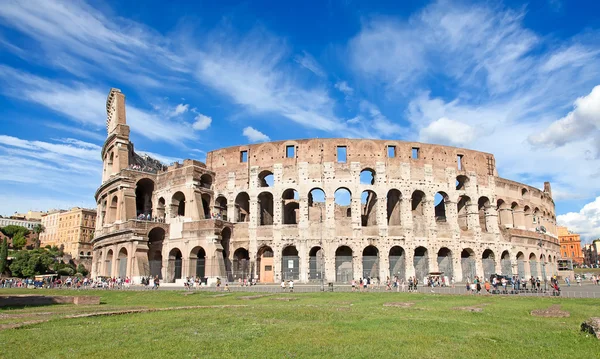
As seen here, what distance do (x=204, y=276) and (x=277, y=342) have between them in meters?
28.7

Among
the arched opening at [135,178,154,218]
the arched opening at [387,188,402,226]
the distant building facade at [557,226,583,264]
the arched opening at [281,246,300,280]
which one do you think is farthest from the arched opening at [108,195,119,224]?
the distant building facade at [557,226,583,264]

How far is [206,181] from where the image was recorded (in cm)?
4141

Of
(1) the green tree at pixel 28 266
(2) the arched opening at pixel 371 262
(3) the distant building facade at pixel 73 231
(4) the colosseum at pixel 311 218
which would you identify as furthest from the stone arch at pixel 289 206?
(3) the distant building facade at pixel 73 231

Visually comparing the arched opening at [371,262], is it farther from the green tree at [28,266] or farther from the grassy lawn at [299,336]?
the green tree at [28,266]

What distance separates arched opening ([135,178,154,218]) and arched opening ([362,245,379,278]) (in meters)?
21.3

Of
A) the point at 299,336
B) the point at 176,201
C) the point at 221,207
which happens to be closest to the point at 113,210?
the point at 176,201

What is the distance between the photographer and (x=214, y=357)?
7.64 metres

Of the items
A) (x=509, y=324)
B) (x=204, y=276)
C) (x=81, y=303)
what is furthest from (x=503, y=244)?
(x=81, y=303)

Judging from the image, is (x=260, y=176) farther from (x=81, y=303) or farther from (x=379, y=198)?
(x=81, y=303)

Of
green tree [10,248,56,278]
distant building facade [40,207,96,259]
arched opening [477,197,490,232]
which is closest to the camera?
arched opening [477,197,490,232]

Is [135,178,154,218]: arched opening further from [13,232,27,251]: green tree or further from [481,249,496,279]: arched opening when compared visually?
[13,232,27,251]: green tree

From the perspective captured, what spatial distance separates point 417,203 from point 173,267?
22.3 meters

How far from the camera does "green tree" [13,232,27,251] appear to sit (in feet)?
341

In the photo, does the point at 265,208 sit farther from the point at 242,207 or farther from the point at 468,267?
the point at 468,267
